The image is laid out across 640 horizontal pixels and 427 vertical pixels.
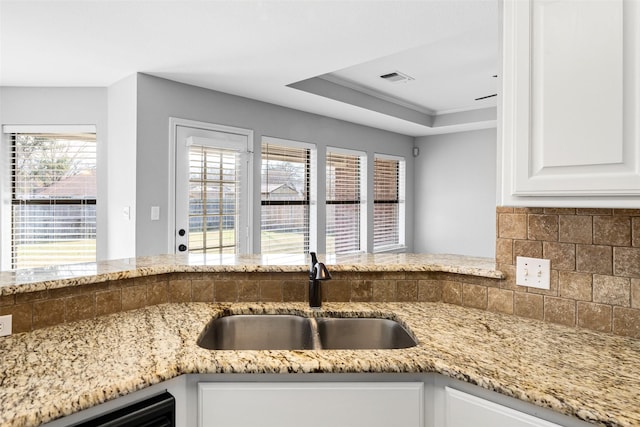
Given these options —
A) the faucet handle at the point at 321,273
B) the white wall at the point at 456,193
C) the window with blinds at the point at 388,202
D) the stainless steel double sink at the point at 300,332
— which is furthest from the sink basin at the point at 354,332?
the white wall at the point at 456,193

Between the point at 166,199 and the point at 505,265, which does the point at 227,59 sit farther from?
the point at 505,265

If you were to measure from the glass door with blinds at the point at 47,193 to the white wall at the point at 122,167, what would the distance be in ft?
0.97

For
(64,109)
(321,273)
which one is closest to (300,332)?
(321,273)

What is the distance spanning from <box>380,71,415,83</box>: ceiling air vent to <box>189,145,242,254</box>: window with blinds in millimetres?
1700

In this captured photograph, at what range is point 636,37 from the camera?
1.11 m

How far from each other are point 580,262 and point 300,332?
3.50 feet

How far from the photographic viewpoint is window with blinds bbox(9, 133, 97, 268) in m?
4.04

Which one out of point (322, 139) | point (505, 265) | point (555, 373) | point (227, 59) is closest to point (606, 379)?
point (555, 373)

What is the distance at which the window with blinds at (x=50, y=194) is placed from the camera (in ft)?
13.3

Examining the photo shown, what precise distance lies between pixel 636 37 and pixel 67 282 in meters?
1.90

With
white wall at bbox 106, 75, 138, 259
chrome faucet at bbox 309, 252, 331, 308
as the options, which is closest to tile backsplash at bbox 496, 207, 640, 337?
chrome faucet at bbox 309, 252, 331, 308

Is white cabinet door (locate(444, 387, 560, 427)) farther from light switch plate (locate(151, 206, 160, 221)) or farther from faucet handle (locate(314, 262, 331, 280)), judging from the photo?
light switch plate (locate(151, 206, 160, 221))

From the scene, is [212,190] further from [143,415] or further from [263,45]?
[143,415]

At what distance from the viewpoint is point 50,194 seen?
159 inches
